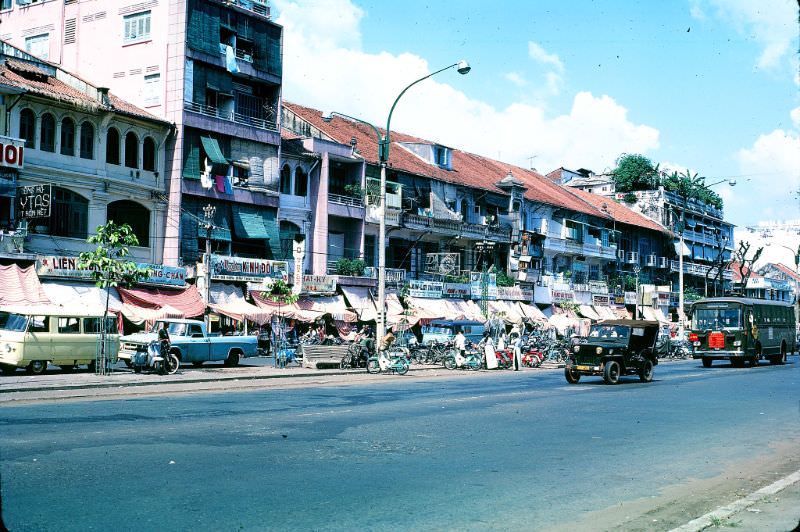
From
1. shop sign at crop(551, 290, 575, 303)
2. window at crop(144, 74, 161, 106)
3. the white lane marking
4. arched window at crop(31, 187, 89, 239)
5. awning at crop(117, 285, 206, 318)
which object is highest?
window at crop(144, 74, 161, 106)

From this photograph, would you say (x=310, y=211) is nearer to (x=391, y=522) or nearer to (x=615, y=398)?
(x=615, y=398)

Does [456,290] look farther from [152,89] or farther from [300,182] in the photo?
[152,89]

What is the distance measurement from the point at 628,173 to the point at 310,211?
51.5 metres

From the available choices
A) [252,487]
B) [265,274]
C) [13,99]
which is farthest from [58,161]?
[252,487]

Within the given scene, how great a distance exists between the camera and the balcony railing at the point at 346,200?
48.4 m

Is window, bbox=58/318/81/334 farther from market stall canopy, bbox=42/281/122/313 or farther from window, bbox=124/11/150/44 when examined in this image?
window, bbox=124/11/150/44

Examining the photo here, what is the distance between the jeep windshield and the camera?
27.3 meters

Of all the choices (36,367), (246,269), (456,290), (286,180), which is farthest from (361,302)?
(36,367)

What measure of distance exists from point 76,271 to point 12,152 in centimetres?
523

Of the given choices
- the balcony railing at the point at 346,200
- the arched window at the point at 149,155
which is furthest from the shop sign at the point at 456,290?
the arched window at the point at 149,155

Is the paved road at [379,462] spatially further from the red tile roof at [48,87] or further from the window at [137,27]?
the window at [137,27]

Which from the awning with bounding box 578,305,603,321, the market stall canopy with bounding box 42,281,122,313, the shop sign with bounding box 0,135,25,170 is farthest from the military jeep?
the awning with bounding box 578,305,603,321

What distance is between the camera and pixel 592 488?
9844mm

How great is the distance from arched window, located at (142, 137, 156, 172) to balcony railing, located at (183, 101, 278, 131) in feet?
7.56
